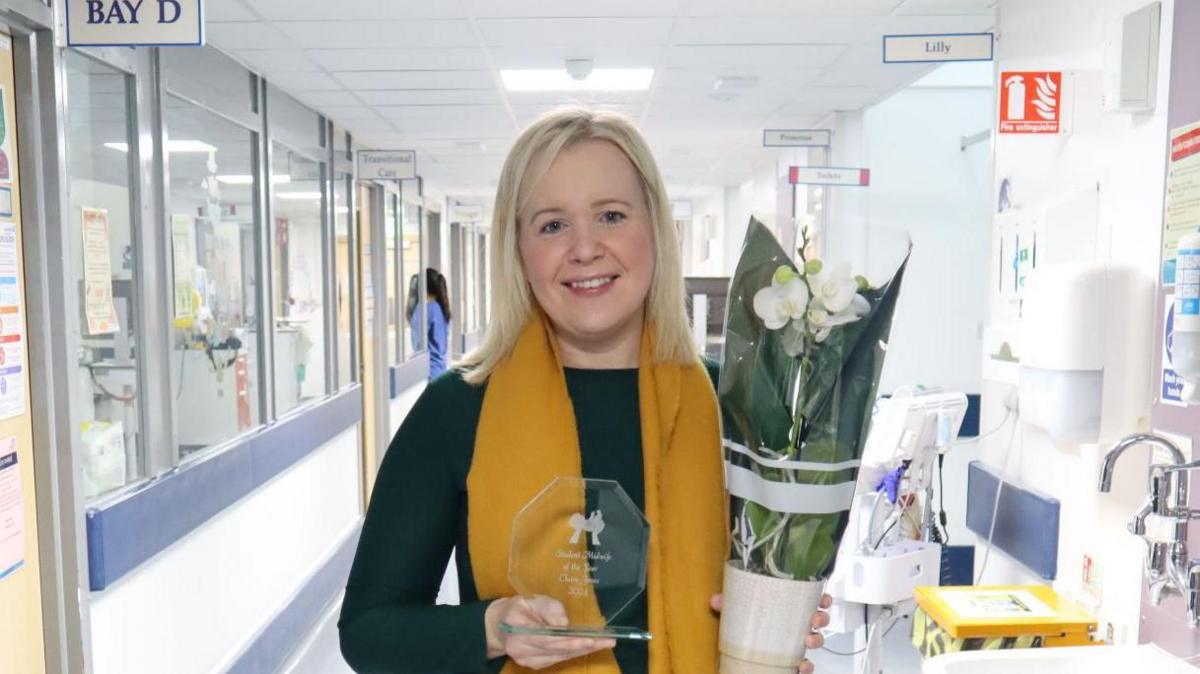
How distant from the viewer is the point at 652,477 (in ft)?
3.84

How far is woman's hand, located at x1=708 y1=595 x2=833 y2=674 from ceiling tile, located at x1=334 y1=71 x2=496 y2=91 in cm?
388

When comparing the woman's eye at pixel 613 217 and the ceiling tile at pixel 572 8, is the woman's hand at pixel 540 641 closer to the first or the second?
the woman's eye at pixel 613 217

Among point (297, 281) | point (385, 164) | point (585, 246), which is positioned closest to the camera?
point (585, 246)

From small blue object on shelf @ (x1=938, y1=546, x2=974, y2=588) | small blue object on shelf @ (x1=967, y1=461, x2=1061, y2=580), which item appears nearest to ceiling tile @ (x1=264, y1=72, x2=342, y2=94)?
small blue object on shelf @ (x1=967, y1=461, x2=1061, y2=580)

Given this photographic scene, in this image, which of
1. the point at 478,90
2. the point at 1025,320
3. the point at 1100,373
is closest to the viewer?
the point at 1100,373

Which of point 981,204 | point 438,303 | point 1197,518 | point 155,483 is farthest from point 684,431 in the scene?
point 438,303

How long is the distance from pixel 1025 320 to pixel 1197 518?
74cm

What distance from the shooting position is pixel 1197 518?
1.78 metres

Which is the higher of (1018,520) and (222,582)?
(1018,520)

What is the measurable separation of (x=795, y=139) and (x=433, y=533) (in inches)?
198

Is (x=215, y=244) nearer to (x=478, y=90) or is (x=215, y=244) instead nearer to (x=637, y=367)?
(x=478, y=90)

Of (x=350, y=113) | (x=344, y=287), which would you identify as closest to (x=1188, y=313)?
(x=350, y=113)

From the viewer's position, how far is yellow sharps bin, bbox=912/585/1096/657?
7.52 ft

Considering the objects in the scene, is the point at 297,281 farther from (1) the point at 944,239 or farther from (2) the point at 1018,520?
(2) the point at 1018,520
